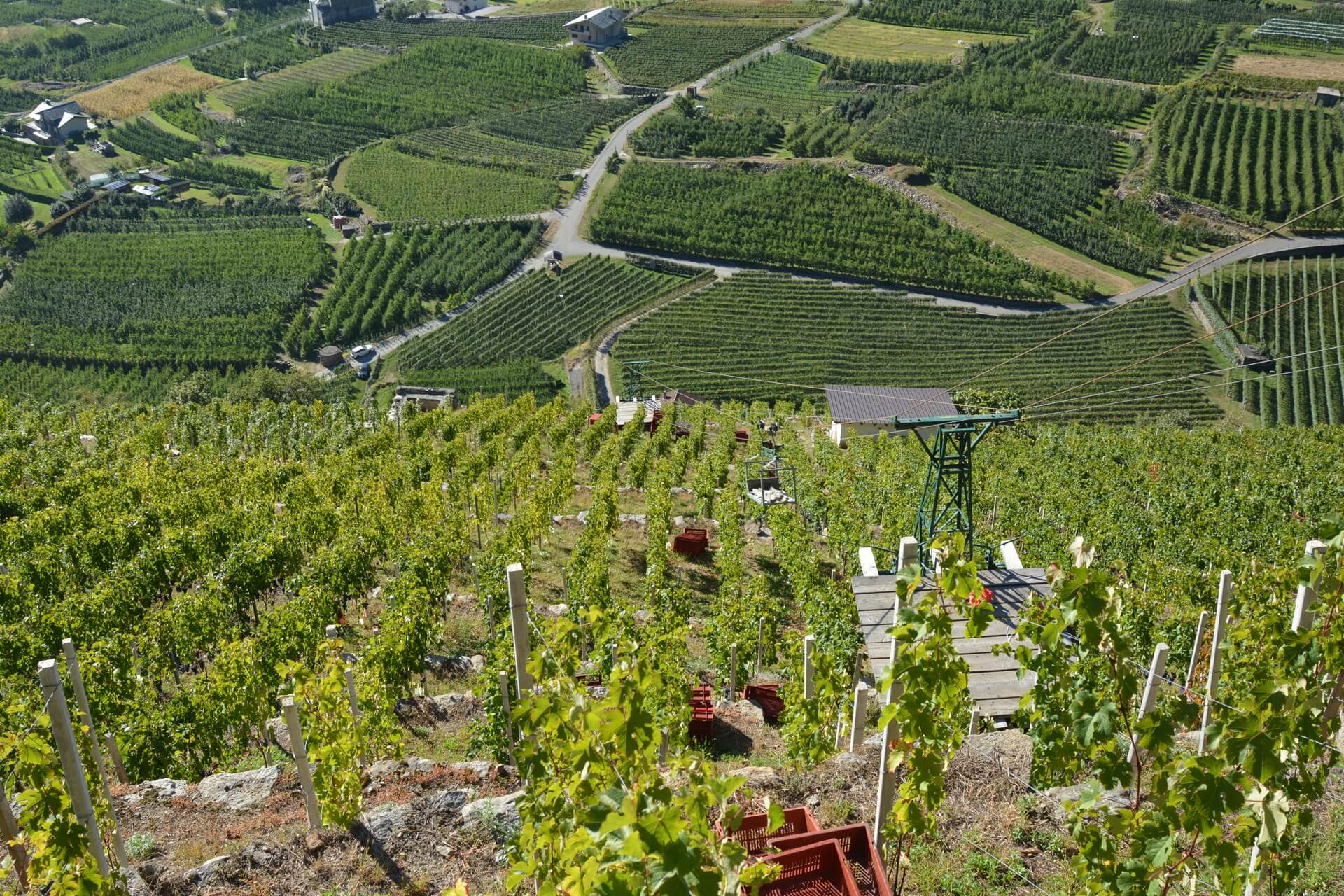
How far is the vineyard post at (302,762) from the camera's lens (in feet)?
30.8

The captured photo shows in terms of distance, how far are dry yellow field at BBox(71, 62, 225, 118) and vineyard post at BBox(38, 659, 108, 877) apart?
101 metres

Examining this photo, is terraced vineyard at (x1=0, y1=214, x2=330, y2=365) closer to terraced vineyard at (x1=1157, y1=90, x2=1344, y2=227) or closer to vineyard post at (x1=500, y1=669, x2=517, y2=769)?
vineyard post at (x1=500, y1=669, x2=517, y2=769)

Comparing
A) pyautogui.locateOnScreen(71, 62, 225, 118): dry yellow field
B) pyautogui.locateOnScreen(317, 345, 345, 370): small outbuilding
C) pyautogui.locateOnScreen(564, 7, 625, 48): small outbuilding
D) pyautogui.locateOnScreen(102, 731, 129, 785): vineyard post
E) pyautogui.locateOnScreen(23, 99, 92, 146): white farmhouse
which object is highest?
pyautogui.locateOnScreen(564, 7, 625, 48): small outbuilding

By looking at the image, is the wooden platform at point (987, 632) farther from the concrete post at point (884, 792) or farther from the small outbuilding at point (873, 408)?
the small outbuilding at point (873, 408)

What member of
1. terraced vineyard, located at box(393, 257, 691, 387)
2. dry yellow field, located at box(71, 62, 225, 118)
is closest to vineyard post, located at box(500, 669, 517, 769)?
terraced vineyard, located at box(393, 257, 691, 387)

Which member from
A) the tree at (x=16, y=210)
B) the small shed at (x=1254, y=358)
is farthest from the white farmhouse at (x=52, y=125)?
the small shed at (x=1254, y=358)

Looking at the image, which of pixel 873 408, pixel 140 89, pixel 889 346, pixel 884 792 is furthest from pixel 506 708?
pixel 140 89

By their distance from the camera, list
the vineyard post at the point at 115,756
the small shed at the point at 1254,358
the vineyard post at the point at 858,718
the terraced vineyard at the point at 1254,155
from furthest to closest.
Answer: the terraced vineyard at the point at 1254,155 → the small shed at the point at 1254,358 → the vineyard post at the point at 115,756 → the vineyard post at the point at 858,718

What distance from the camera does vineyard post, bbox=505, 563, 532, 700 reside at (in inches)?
330

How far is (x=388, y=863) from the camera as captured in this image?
9188 millimetres

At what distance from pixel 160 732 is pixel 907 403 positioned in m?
33.1

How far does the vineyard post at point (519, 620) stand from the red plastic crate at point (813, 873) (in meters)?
2.56

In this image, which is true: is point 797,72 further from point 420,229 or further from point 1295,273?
point 1295,273

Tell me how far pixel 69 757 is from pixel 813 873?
19.4 feet
